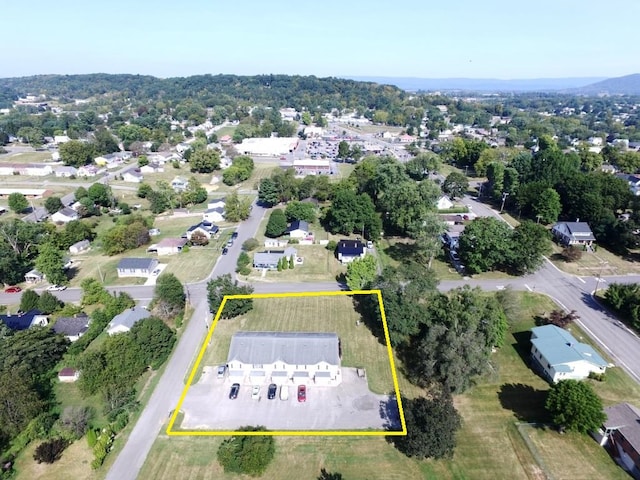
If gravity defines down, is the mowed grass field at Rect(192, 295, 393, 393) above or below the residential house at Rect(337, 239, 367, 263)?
below

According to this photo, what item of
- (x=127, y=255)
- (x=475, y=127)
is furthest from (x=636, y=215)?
(x=475, y=127)

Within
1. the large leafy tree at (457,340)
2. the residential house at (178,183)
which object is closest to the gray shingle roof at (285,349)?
the large leafy tree at (457,340)

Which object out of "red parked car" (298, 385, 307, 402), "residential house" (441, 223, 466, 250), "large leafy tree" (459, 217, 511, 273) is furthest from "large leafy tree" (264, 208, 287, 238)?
"red parked car" (298, 385, 307, 402)

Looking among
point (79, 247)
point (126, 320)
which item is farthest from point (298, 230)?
point (79, 247)

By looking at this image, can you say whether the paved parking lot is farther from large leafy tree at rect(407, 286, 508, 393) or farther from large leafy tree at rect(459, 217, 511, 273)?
large leafy tree at rect(459, 217, 511, 273)

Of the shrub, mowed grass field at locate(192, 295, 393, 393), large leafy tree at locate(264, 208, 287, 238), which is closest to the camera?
the shrub

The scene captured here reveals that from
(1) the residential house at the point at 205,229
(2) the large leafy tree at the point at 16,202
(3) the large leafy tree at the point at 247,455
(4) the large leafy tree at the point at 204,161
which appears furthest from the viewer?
(4) the large leafy tree at the point at 204,161

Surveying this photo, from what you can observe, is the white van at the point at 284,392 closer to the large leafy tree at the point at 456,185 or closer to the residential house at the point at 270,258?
the residential house at the point at 270,258

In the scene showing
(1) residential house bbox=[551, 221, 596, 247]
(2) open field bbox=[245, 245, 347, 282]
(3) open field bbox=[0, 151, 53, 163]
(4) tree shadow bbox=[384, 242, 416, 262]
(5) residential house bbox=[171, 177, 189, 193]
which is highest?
(1) residential house bbox=[551, 221, 596, 247]
